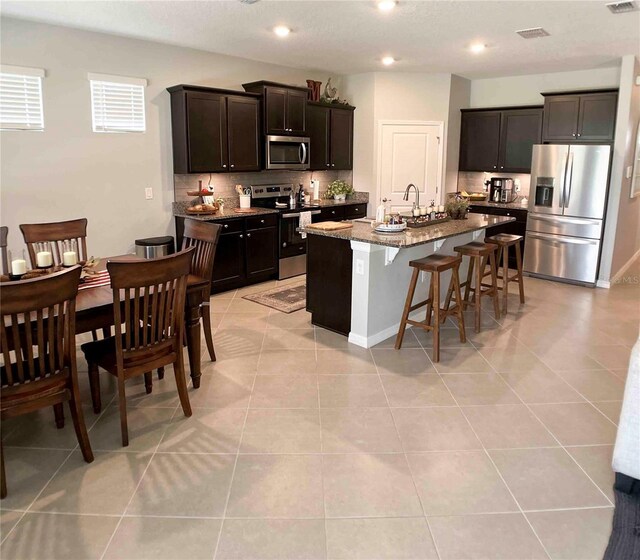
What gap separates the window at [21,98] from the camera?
4.47m

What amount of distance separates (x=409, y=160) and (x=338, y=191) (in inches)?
46.3

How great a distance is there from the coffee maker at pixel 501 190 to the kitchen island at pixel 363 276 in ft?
9.60

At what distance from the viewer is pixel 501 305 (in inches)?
217

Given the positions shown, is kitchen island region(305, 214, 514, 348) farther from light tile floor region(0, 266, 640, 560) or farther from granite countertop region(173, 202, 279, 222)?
granite countertop region(173, 202, 279, 222)

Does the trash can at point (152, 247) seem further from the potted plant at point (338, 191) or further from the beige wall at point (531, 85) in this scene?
the beige wall at point (531, 85)

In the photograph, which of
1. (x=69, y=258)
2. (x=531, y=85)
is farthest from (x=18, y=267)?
(x=531, y=85)

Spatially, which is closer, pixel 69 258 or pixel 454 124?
pixel 69 258

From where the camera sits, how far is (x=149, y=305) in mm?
2980

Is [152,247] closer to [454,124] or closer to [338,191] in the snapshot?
[338,191]

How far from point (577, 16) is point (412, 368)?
10.9ft

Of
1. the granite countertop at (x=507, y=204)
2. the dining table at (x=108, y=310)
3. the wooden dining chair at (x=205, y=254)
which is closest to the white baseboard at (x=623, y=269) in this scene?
the granite countertop at (x=507, y=204)

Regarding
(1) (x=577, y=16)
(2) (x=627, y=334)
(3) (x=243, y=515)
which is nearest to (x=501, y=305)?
(2) (x=627, y=334)

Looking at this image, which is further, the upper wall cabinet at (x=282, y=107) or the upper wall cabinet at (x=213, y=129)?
the upper wall cabinet at (x=282, y=107)

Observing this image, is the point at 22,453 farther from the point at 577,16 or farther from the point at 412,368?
the point at 577,16
